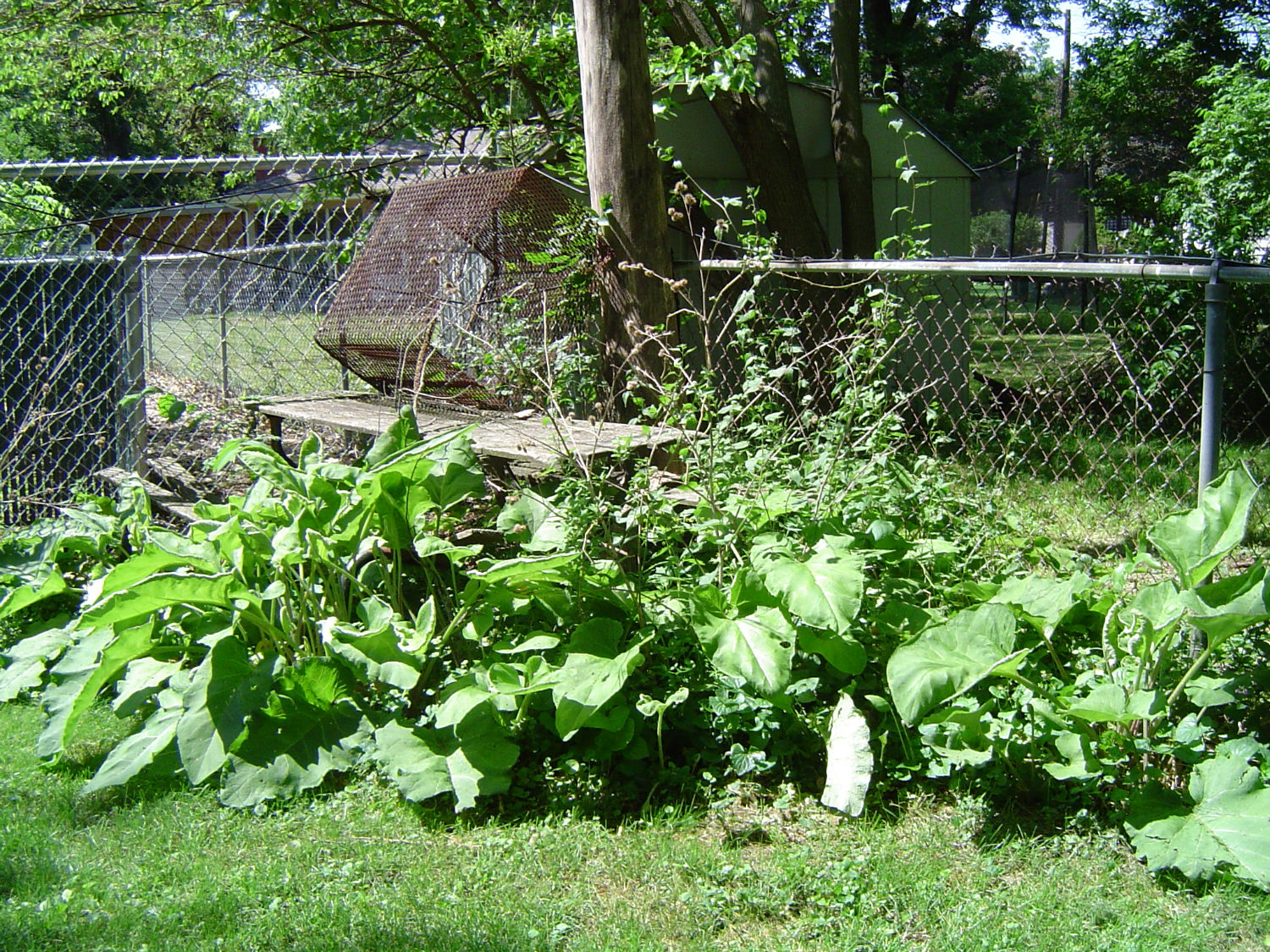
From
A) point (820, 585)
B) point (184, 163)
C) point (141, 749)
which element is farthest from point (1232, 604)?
point (184, 163)

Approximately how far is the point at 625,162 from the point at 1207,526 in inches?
102

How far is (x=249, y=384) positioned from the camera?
9.46 m

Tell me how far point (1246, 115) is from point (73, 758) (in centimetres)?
906

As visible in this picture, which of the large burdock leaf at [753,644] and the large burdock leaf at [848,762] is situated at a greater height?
the large burdock leaf at [753,644]

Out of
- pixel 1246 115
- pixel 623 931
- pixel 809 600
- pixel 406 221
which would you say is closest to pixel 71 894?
pixel 623 931

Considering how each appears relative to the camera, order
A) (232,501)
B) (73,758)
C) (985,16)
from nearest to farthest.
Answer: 1. (73,758)
2. (232,501)
3. (985,16)

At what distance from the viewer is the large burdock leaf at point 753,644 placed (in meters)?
2.80

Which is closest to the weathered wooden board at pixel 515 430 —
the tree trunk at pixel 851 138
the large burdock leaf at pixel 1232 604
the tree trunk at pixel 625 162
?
the tree trunk at pixel 625 162

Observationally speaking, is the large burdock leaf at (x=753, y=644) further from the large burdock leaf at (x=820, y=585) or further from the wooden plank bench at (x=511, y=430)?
the wooden plank bench at (x=511, y=430)

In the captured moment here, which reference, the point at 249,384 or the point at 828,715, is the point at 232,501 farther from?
the point at 249,384

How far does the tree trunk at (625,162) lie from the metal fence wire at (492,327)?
216 millimetres

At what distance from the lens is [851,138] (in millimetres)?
7488

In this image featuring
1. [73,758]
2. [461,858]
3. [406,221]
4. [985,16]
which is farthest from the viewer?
[985,16]

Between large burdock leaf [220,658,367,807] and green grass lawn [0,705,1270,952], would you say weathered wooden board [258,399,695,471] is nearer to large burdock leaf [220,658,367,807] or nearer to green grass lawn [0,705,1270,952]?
large burdock leaf [220,658,367,807]
